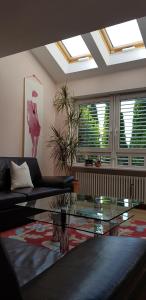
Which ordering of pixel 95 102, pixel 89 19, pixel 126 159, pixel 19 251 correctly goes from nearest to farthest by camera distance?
pixel 19 251 → pixel 89 19 → pixel 126 159 → pixel 95 102

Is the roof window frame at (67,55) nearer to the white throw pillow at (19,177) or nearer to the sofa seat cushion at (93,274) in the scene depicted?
the white throw pillow at (19,177)

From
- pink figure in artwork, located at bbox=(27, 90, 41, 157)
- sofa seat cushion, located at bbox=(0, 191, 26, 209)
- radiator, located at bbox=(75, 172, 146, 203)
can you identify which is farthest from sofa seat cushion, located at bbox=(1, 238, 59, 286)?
pink figure in artwork, located at bbox=(27, 90, 41, 157)

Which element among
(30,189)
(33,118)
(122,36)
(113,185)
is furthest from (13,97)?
(113,185)

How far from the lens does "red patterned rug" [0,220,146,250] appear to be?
2518 millimetres

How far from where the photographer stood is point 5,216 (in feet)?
9.23

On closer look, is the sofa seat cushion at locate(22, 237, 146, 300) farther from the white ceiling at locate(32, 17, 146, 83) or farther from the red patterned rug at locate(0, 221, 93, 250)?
the white ceiling at locate(32, 17, 146, 83)

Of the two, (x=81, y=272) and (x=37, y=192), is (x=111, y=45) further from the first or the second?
(x=81, y=272)

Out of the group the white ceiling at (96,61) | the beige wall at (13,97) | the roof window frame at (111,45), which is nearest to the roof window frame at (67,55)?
the white ceiling at (96,61)

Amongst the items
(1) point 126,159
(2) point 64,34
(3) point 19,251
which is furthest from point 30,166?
(3) point 19,251

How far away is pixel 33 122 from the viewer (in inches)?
183

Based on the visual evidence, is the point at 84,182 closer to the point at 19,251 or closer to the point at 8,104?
the point at 8,104

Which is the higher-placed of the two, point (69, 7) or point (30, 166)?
point (69, 7)

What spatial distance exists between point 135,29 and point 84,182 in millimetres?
2800

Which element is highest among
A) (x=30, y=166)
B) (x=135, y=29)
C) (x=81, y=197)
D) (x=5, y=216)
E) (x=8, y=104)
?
(x=135, y=29)
